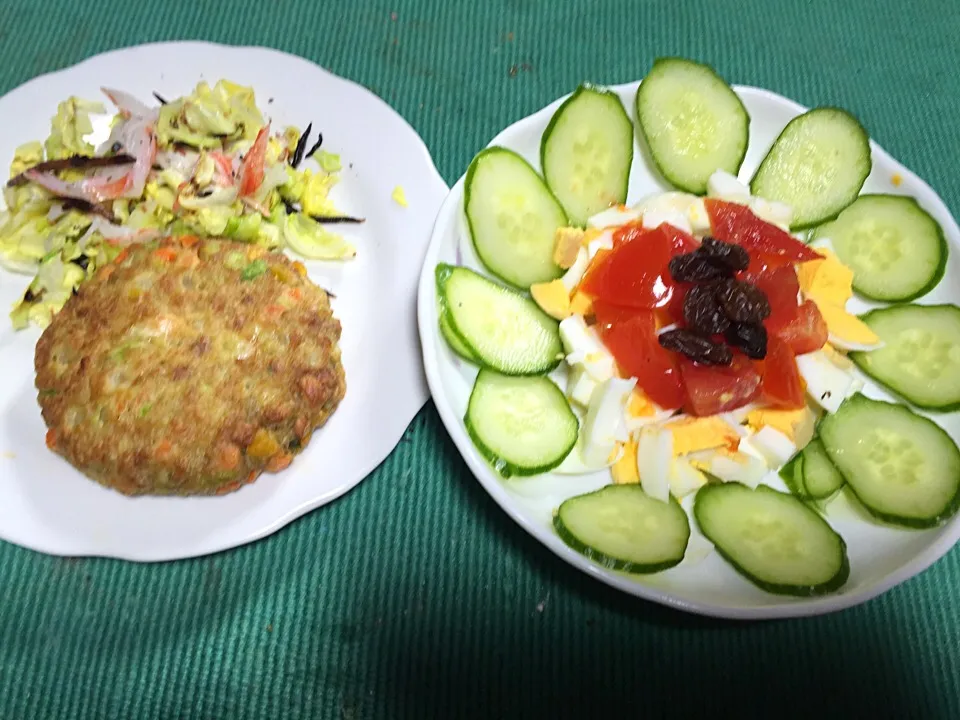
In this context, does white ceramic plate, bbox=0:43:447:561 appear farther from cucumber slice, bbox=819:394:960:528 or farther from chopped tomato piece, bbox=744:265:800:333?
cucumber slice, bbox=819:394:960:528

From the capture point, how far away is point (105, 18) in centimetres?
247

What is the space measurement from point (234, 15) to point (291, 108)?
66 centimetres

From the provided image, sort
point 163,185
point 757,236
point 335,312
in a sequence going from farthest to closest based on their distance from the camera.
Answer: point 163,185 < point 335,312 < point 757,236

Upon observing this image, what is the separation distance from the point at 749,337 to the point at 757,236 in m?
0.31

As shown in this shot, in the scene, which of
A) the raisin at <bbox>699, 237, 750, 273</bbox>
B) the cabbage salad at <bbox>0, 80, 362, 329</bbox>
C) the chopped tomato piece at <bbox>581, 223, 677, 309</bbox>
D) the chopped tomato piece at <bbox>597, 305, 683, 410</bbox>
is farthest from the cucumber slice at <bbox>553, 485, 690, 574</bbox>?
the cabbage salad at <bbox>0, 80, 362, 329</bbox>

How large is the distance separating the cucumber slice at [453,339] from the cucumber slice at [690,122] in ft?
2.55

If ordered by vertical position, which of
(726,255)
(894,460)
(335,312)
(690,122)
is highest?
(690,122)

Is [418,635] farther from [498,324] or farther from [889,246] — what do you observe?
[889,246]

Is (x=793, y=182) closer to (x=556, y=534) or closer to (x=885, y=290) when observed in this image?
(x=885, y=290)

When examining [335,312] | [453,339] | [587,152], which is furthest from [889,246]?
[335,312]

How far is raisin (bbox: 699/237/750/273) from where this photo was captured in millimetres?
1606

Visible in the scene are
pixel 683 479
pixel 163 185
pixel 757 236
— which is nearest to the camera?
pixel 683 479

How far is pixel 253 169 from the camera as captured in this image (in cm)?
A: 209

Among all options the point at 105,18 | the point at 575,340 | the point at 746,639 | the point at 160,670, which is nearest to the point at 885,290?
the point at 575,340
